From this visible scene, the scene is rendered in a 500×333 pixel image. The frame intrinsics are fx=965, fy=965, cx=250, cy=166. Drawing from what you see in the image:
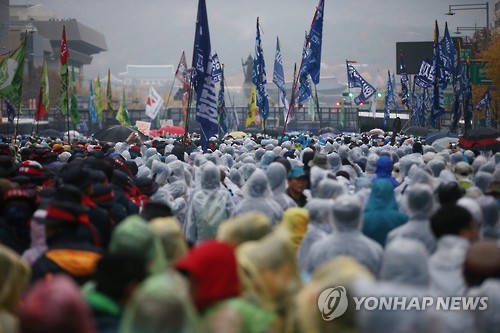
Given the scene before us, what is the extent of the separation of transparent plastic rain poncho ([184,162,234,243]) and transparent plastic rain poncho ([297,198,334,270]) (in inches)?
102

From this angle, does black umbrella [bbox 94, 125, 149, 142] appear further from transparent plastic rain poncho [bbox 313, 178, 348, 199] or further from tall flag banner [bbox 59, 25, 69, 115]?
transparent plastic rain poncho [bbox 313, 178, 348, 199]

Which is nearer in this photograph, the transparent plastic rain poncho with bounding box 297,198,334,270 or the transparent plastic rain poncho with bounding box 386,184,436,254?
the transparent plastic rain poncho with bounding box 386,184,436,254

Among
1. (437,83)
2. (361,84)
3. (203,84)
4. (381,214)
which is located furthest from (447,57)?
(381,214)

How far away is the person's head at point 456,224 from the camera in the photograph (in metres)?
6.55

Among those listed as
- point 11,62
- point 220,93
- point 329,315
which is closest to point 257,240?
point 329,315

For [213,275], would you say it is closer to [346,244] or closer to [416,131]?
[346,244]

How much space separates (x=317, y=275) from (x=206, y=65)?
38.7 ft

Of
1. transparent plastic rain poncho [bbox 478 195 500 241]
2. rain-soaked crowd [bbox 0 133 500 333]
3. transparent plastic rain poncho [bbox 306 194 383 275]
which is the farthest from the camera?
transparent plastic rain poncho [bbox 478 195 500 241]

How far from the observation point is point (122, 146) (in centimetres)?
2228

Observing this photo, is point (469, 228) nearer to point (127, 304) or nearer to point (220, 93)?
point (127, 304)

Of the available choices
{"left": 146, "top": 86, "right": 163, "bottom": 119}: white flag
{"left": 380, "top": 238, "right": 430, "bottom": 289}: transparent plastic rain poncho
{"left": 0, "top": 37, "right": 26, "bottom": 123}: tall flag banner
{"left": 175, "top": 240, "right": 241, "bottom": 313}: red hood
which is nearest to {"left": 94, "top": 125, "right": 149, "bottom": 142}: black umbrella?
{"left": 0, "top": 37, "right": 26, "bottom": 123}: tall flag banner

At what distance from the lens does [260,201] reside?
8930 mm

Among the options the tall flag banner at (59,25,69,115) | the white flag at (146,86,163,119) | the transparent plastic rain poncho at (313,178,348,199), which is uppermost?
the tall flag banner at (59,25,69,115)

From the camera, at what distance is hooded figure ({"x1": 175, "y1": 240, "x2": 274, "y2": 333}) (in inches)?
Result: 180
